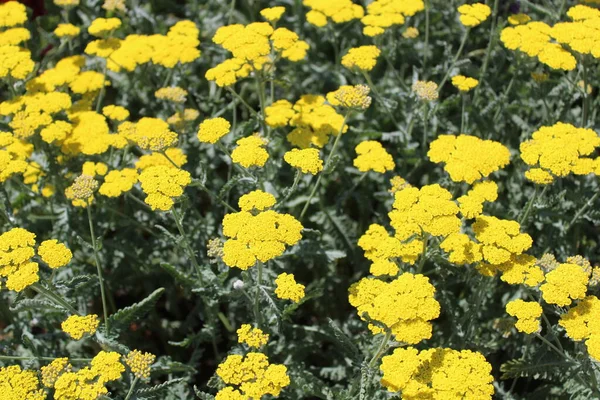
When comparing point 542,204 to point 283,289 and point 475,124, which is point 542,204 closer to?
point 475,124

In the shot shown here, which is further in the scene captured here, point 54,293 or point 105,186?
point 105,186

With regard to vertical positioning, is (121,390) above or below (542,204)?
below

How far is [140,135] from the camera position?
4332 millimetres

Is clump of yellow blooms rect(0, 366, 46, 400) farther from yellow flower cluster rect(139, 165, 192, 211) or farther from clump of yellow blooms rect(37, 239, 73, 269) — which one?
yellow flower cluster rect(139, 165, 192, 211)

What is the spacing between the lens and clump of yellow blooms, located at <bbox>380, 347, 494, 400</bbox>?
3246 millimetres

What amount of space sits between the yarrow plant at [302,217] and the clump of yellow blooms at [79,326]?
11mm

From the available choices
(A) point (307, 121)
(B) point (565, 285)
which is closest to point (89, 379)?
(A) point (307, 121)

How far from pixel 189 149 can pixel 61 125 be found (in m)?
0.96

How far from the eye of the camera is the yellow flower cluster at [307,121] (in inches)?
179

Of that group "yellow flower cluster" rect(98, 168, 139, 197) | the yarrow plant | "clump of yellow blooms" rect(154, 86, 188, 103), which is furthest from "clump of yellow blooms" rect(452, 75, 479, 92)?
"yellow flower cluster" rect(98, 168, 139, 197)

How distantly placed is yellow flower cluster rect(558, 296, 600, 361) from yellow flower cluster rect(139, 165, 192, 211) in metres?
2.20

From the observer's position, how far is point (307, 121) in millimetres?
4613

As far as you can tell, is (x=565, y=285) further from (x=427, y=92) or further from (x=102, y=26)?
(x=102, y=26)

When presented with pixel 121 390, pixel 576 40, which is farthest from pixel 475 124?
pixel 121 390
